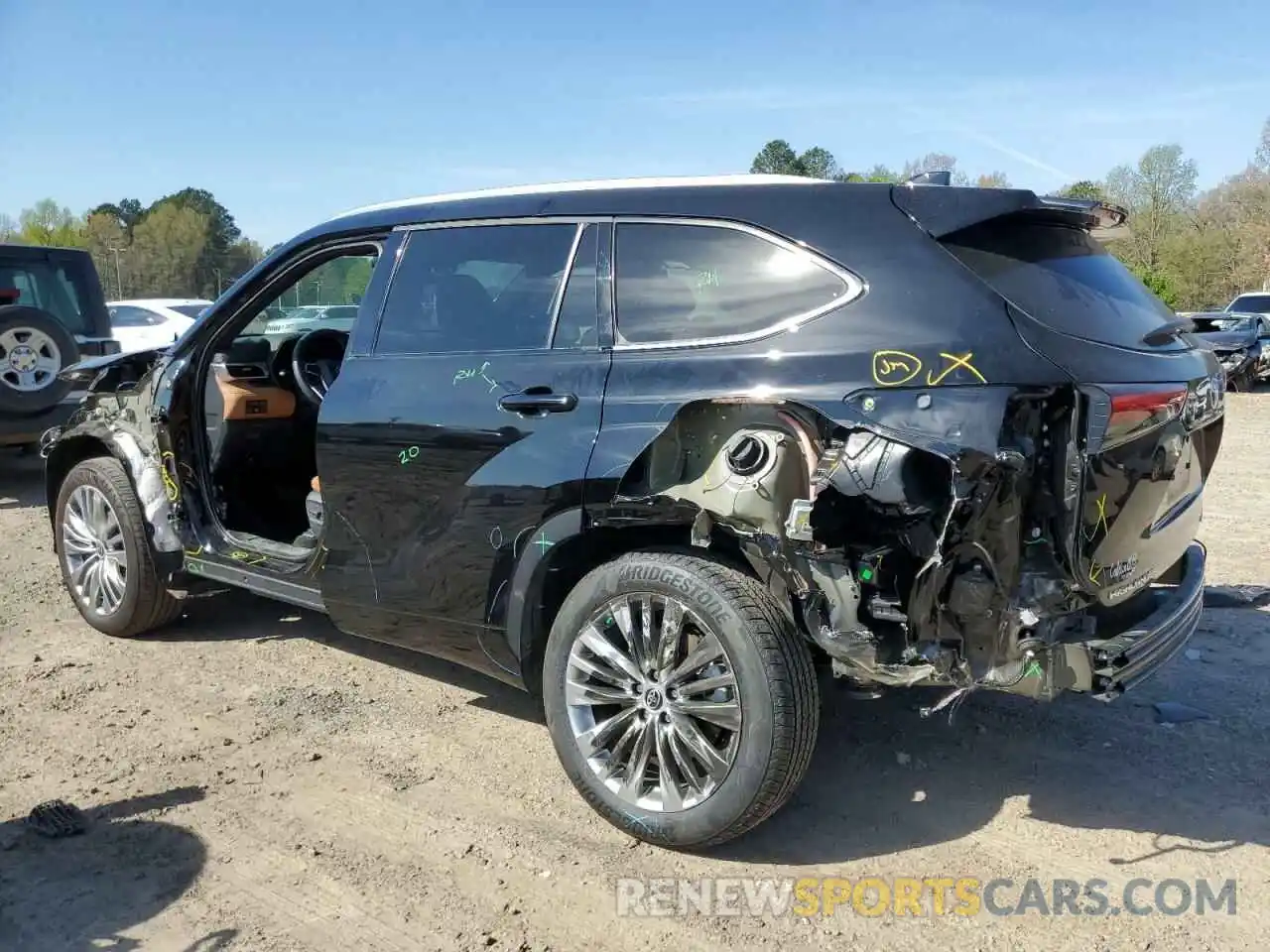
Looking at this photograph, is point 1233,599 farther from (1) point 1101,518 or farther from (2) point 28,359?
(2) point 28,359

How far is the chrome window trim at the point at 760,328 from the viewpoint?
3059mm

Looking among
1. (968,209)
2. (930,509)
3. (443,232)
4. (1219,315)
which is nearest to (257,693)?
(443,232)

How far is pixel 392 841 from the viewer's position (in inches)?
128

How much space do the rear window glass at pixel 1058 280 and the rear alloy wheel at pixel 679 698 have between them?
1135mm

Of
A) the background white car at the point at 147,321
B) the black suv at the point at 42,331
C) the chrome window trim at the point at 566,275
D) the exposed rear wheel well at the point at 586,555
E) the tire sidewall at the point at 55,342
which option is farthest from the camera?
the background white car at the point at 147,321

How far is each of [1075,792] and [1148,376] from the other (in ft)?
4.82

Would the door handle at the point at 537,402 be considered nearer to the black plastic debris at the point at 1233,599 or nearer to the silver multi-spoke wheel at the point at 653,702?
the silver multi-spoke wheel at the point at 653,702

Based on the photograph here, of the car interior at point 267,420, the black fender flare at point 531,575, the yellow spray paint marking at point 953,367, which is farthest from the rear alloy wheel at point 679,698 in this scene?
the car interior at point 267,420

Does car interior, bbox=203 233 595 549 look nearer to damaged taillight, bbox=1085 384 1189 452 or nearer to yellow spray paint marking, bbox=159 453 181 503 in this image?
yellow spray paint marking, bbox=159 453 181 503

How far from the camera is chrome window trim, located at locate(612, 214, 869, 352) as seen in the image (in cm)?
306

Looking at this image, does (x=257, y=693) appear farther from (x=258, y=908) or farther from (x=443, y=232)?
(x=443, y=232)

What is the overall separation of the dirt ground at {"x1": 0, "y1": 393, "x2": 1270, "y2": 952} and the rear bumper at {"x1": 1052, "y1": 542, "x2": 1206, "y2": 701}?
0.58 metres

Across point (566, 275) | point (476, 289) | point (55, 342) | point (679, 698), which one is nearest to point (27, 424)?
point (55, 342)

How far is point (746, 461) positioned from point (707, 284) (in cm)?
63
